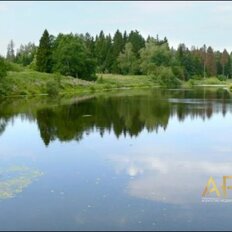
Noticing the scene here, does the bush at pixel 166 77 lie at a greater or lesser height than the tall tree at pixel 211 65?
lesser

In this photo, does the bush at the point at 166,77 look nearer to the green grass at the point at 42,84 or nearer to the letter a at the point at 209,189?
the green grass at the point at 42,84

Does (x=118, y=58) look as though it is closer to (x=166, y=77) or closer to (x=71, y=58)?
(x=166, y=77)

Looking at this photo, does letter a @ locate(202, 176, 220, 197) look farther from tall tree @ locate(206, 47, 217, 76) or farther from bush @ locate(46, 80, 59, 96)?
tall tree @ locate(206, 47, 217, 76)

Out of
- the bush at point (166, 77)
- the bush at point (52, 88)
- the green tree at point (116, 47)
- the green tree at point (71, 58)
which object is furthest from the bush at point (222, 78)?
the bush at point (52, 88)

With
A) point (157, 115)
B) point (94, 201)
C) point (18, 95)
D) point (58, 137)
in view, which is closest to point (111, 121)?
point (157, 115)

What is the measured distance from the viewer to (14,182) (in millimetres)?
15938

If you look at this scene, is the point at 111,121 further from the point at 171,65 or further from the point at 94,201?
the point at 171,65

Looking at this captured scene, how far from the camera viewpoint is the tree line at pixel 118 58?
89.6m

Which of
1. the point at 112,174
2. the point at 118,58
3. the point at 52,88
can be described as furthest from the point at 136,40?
the point at 112,174

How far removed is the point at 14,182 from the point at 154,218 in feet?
20.6

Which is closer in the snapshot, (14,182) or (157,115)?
(14,182)

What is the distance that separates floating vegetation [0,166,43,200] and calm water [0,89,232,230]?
38mm

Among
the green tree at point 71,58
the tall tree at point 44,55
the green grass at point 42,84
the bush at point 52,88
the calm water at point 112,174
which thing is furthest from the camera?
the tall tree at point 44,55

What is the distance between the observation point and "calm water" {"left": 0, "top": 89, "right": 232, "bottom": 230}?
12.2m
